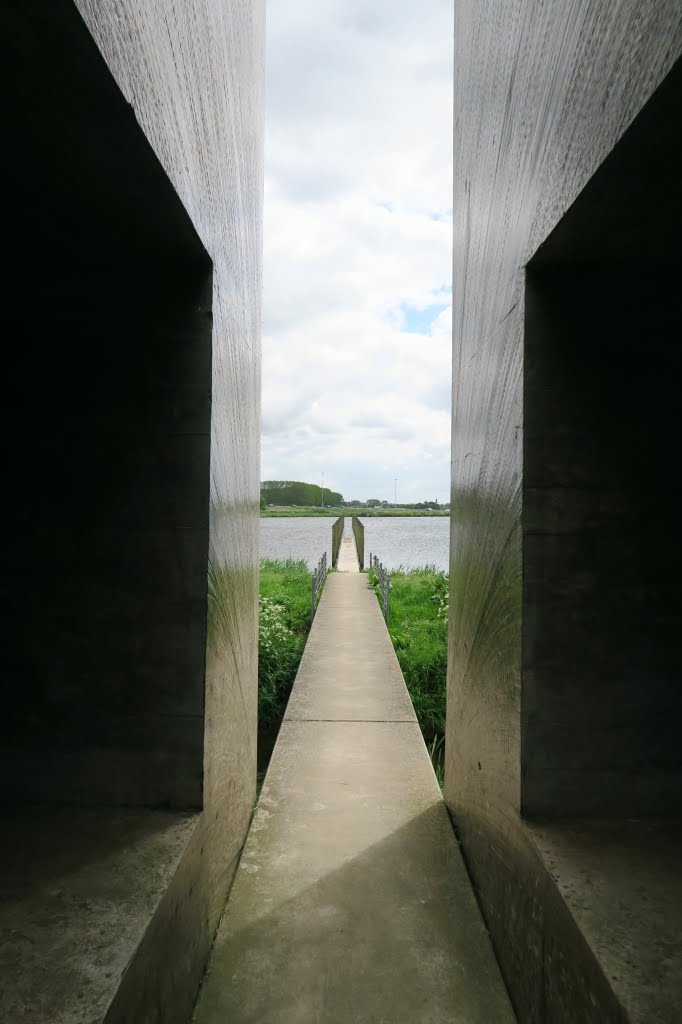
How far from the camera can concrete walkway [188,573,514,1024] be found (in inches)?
93.8

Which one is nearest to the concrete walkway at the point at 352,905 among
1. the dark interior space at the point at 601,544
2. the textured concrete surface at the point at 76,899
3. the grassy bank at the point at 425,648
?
the textured concrete surface at the point at 76,899

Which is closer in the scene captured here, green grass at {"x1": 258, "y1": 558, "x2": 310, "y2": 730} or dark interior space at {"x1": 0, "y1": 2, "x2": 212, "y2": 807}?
dark interior space at {"x1": 0, "y1": 2, "x2": 212, "y2": 807}

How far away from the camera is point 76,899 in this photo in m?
1.95

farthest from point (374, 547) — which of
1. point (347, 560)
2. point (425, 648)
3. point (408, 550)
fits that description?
point (425, 648)

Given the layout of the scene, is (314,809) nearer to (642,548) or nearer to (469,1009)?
(469,1009)

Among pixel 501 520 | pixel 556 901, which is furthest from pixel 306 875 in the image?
pixel 501 520

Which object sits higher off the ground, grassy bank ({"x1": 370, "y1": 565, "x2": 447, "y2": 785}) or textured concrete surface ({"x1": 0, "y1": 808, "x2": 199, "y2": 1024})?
textured concrete surface ({"x1": 0, "y1": 808, "x2": 199, "y2": 1024})

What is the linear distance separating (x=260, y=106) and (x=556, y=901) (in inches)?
181

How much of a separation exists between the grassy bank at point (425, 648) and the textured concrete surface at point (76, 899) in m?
3.29

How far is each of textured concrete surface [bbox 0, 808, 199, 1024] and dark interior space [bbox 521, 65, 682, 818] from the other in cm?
146

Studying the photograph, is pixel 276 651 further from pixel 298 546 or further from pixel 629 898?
pixel 298 546

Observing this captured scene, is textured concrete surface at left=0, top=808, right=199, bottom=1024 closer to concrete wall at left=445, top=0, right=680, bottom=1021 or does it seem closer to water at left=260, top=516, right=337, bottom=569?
concrete wall at left=445, top=0, right=680, bottom=1021

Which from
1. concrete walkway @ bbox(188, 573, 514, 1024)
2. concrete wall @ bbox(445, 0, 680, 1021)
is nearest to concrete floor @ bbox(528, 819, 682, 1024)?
concrete wall @ bbox(445, 0, 680, 1021)

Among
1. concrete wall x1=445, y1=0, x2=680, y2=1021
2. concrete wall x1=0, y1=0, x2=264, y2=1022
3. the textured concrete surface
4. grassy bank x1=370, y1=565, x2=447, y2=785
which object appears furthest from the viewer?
grassy bank x1=370, y1=565, x2=447, y2=785
